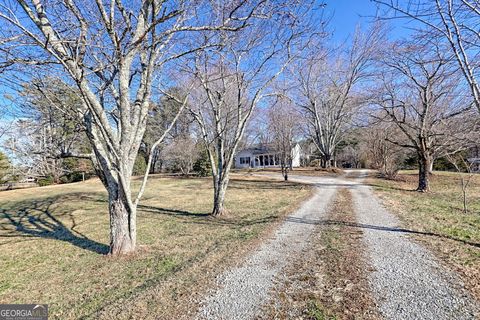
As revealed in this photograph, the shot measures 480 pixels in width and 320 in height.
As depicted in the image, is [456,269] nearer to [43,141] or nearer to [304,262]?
[304,262]

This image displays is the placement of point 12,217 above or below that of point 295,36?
below

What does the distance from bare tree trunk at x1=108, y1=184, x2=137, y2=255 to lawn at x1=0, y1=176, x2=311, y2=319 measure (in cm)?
25

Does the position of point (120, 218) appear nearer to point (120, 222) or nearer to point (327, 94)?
point (120, 222)

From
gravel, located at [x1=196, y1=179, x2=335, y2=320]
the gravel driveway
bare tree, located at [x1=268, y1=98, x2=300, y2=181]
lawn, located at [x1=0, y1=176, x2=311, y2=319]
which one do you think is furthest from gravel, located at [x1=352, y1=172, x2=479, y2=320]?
bare tree, located at [x1=268, y1=98, x2=300, y2=181]

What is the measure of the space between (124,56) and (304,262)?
494 centimetres

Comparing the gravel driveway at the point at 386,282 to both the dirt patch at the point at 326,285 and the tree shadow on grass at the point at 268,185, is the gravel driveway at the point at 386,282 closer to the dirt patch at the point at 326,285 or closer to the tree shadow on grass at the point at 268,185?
the dirt patch at the point at 326,285

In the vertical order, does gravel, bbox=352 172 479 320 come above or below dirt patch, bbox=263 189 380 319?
above

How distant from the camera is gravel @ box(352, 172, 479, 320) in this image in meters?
2.54

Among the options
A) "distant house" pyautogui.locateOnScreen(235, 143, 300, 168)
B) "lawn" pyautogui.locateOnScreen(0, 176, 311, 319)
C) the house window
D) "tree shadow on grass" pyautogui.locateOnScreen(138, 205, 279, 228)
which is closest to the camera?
"lawn" pyautogui.locateOnScreen(0, 176, 311, 319)

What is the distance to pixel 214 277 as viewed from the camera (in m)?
3.57

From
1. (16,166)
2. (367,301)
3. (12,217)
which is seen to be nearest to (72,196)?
(12,217)

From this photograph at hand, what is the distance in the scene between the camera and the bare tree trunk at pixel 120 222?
4688mm

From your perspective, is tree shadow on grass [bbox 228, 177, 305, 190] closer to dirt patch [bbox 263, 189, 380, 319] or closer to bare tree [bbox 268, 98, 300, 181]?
bare tree [bbox 268, 98, 300, 181]

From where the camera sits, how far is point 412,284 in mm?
3109
